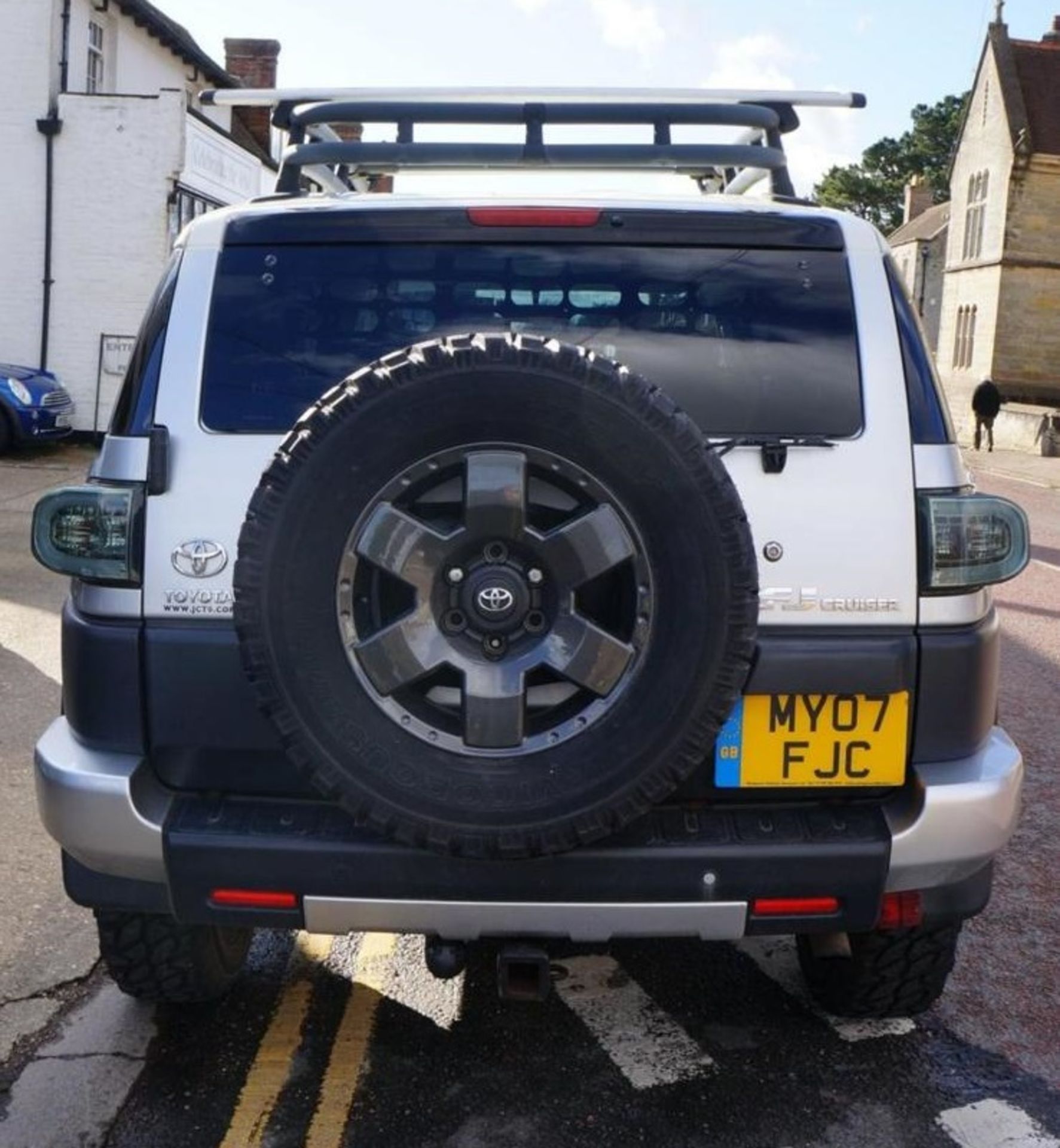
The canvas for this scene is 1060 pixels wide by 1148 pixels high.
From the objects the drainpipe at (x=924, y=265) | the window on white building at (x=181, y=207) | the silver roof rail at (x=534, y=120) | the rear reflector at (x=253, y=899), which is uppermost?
the drainpipe at (x=924, y=265)

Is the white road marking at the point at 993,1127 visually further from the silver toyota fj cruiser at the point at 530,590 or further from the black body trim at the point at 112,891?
the black body trim at the point at 112,891

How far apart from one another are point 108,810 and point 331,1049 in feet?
3.28

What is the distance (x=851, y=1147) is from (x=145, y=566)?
78.9 inches

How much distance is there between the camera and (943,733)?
9.95ft

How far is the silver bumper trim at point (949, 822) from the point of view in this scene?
2.97 m

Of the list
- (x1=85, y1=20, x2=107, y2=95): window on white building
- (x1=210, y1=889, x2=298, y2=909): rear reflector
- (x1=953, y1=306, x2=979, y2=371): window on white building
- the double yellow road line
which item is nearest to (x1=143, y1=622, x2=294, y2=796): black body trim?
(x1=210, y1=889, x2=298, y2=909): rear reflector

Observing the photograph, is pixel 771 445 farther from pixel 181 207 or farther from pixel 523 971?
pixel 181 207

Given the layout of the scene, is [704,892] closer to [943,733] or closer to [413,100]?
[943,733]

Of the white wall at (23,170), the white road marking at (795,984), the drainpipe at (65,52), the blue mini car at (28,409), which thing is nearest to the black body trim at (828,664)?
the white road marking at (795,984)

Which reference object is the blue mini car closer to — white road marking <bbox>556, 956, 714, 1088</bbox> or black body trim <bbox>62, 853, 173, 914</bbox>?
white road marking <bbox>556, 956, 714, 1088</bbox>

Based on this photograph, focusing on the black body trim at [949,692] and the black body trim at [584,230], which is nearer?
the black body trim at [949,692]

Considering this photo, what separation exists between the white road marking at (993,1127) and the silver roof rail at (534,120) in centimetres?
248

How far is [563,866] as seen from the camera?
9.45 feet

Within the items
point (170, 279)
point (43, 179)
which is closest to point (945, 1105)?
point (170, 279)
